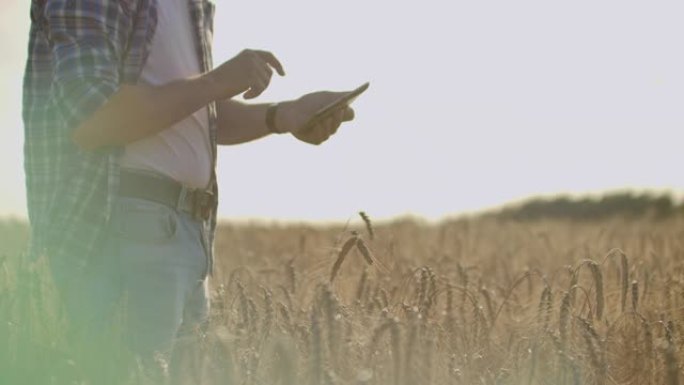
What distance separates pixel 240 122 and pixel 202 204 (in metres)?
0.45

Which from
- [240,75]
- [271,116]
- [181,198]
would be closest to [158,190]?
[181,198]

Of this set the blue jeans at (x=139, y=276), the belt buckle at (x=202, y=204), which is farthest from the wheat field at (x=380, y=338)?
the belt buckle at (x=202, y=204)

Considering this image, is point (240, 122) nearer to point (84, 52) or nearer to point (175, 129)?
point (175, 129)

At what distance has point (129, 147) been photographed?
10.9 ft

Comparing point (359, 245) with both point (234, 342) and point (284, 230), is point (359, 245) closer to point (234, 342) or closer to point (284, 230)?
point (234, 342)

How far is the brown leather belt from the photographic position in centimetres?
333

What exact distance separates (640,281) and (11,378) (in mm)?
2506

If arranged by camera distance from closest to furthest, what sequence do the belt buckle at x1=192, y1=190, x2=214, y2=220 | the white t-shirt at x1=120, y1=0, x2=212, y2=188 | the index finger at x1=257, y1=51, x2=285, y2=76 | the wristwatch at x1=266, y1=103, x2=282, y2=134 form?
the index finger at x1=257, y1=51, x2=285, y2=76 < the white t-shirt at x1=120, y1=0, x2=212, y2=188 < the belt buckle at x1=192, y1=190, x2=214, y2=220 < the wristwatch at x1=266, y1=103, x2=282, y2=134

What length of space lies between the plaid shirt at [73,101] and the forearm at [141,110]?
0.04 m

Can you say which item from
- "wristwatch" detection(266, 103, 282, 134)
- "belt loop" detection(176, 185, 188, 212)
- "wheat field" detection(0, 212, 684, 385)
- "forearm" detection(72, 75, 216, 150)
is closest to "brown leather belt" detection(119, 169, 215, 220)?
"belt loop" detection(176, 185, 188, 212)

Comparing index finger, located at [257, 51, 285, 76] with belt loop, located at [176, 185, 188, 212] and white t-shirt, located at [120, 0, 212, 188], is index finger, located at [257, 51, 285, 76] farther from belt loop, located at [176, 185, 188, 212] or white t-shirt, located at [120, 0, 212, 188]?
belt loop, located at [176, 185, 188, 212]

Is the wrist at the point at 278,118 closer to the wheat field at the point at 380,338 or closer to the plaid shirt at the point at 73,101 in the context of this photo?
the wheat field at the point at 380,338

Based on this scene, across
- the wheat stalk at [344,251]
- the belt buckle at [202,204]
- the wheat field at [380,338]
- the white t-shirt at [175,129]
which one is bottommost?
the wheat field at [380,338]

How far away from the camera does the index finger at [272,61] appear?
10.6 feet
